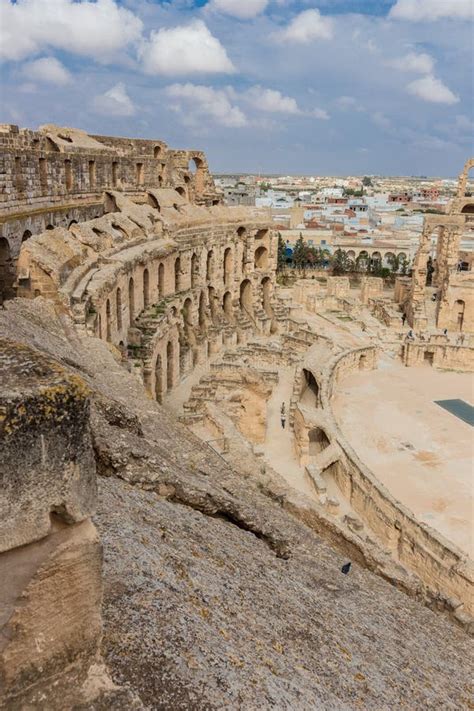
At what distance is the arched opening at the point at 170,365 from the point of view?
2372 centimetres

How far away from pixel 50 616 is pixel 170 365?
2103cm

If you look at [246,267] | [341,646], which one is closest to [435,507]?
[341,646]

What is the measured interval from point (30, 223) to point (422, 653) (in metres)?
16.2

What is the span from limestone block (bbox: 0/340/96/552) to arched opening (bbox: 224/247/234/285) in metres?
31.7

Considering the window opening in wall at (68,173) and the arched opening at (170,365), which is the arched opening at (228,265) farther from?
the window opening in wall at (68,173)

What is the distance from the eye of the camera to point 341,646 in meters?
5.09

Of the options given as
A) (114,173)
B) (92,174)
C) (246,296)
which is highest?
(114,173)

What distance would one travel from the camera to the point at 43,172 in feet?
66.8

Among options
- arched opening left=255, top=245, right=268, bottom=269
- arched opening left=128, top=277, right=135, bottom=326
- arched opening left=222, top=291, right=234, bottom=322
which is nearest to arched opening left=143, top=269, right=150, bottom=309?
arched opening left=128, top=277, right=135, bottom=326

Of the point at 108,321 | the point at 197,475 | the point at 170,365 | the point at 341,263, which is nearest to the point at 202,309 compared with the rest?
the point at 170,365

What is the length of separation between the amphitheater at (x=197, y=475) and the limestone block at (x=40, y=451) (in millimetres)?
11

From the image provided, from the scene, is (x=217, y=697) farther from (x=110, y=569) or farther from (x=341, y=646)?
(x=341, y=646)

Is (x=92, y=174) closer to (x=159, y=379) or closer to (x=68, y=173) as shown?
(x=68, y=173)

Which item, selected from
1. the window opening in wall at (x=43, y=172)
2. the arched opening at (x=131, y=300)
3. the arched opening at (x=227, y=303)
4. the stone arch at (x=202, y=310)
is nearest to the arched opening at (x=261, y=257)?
the arched opening at (x=227, y=303)
